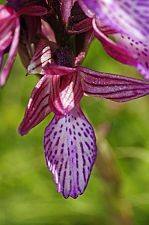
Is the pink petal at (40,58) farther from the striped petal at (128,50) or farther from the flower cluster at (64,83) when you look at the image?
the striped petal at (128,50)

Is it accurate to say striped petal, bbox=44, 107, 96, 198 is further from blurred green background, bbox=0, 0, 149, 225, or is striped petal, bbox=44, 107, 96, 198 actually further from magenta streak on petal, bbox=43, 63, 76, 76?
blurred green background, bbox=0, 0, 149, 225

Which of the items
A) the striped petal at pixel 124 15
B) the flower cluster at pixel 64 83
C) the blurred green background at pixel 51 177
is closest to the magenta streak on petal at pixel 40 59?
the flower cluster at pixel 64 83

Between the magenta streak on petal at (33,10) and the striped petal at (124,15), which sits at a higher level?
the magenta streak on petal at (33,10)

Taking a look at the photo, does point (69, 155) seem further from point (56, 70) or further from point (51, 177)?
point (51, 177)

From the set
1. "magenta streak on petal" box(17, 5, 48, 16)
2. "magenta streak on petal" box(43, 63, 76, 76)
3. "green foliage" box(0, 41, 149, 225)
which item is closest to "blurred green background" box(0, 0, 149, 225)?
"green foliage" box(0, 41, 149, 225)

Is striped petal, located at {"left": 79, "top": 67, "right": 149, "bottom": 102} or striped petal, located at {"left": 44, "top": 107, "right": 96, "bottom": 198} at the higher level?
striped petal, located at {"left": 79, "top": 67, "right": 149, "bottom": 102}

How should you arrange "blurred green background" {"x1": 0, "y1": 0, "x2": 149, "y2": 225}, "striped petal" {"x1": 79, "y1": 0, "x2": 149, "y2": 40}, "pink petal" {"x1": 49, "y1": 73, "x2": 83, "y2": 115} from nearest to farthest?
"striped petal" {"x1": 79, "y1": 0, "x2": 149, "y2": 40}, "pink petal" {"x1": 49, "y1": 73, "x2": 83, "y2": 115}, "blurred green background" {"x1": 0, "y1": 0, "x2": 149, "y2": 225}

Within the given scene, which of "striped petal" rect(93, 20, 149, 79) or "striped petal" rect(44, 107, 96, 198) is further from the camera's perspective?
"striped petal" rect(44, 107, 96, 198)
